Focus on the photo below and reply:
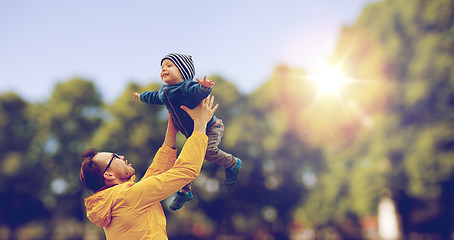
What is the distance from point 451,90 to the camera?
73.8 feet

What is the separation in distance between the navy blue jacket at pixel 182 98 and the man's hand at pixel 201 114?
0.14ft

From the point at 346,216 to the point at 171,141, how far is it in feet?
104

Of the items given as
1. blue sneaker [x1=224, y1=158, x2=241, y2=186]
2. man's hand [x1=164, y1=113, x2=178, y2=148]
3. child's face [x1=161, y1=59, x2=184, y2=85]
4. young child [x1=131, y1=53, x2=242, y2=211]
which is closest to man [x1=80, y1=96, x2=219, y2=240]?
young child [x1=131, y1=53, x2=242, y2=211]

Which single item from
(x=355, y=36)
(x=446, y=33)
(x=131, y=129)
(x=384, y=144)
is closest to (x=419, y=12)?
(x=446, y=33)

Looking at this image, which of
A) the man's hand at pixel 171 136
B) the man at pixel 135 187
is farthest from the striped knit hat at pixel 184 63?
the man's hand at pixel 171 136

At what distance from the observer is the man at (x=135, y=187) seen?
9.57 ft

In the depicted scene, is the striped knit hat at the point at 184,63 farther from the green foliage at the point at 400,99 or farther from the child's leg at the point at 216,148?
the green foliage at the point at 400,99

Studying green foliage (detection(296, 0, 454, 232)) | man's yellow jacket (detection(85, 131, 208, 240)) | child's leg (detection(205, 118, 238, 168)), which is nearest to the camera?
man's yellow jacket (detection(85, 131, 208, 240))

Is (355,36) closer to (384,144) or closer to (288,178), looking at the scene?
(384,144)

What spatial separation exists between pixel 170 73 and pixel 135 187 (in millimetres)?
976

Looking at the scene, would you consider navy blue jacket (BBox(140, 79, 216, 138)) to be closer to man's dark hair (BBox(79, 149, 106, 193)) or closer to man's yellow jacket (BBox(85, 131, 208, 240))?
man's yellow jacket (BBox(85, 131, 208, 240))

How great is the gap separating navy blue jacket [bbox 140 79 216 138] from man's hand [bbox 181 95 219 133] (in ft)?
0.14

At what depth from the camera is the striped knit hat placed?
10.5 ft

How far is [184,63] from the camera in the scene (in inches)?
128
